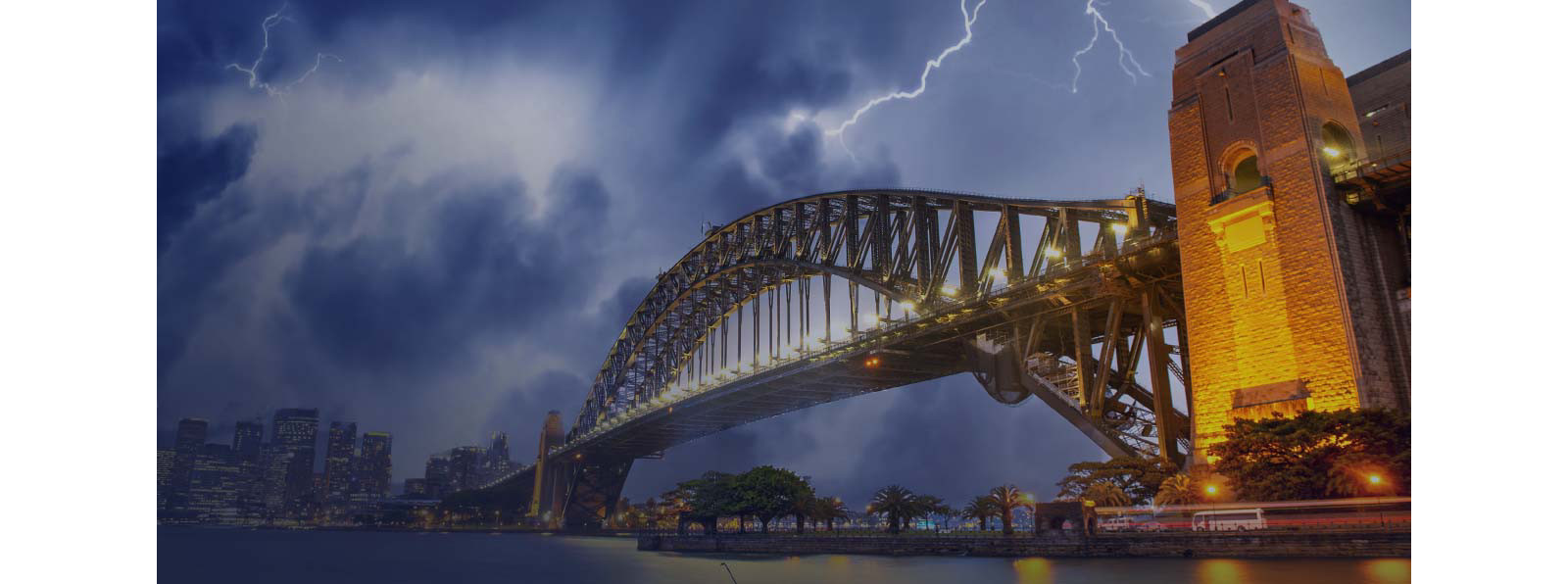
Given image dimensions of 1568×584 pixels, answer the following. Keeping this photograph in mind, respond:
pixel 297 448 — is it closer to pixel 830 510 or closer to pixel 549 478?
pixel 549 478

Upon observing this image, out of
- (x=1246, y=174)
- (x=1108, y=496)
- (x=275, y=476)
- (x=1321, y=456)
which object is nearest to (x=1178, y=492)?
(x=1108, y=496)

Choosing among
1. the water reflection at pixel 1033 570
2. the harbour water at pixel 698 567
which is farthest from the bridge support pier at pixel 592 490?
the water reflection at pixel 1033 570

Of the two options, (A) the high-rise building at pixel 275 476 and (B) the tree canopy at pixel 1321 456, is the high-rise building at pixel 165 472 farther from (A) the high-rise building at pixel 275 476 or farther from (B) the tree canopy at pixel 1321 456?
(B) the tree canopy at pixel 1321 456

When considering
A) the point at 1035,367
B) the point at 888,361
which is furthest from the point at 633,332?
the point at 1035,367

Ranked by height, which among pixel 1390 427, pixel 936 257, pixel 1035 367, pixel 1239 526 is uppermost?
pixel 936 257

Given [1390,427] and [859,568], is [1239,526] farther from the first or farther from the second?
[859,568]

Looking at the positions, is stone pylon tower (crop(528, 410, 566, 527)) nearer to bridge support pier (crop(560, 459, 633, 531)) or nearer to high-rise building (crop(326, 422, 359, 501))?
bridge support pier (crop(560, 459, 633, 531))
